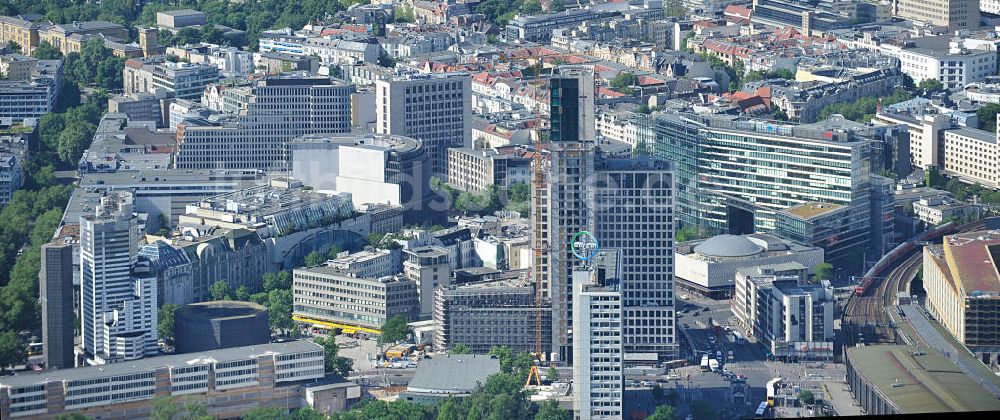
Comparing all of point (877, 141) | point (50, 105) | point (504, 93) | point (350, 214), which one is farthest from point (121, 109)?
point (877, 141)

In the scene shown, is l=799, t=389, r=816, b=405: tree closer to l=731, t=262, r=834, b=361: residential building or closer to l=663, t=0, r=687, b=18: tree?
l=731, t=262, r=834, b=361: residential building

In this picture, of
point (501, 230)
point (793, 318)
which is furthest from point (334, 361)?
point (501, 230)

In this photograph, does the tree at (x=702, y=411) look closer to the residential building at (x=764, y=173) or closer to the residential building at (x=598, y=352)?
the residential building at (x=598, y=352)

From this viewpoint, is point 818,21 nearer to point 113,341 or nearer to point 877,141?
point 877,141

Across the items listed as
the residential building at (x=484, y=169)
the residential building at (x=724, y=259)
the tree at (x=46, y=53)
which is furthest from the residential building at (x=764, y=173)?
the tree at (x=46, y=53)

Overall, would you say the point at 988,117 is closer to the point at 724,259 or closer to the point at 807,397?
the point at 724,259

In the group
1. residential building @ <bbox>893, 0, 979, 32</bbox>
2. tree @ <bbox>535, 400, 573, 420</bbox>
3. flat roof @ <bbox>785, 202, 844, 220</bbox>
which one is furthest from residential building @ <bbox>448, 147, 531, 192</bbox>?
residential building @ <bbox>893, 0, 979, 32</bbox>
